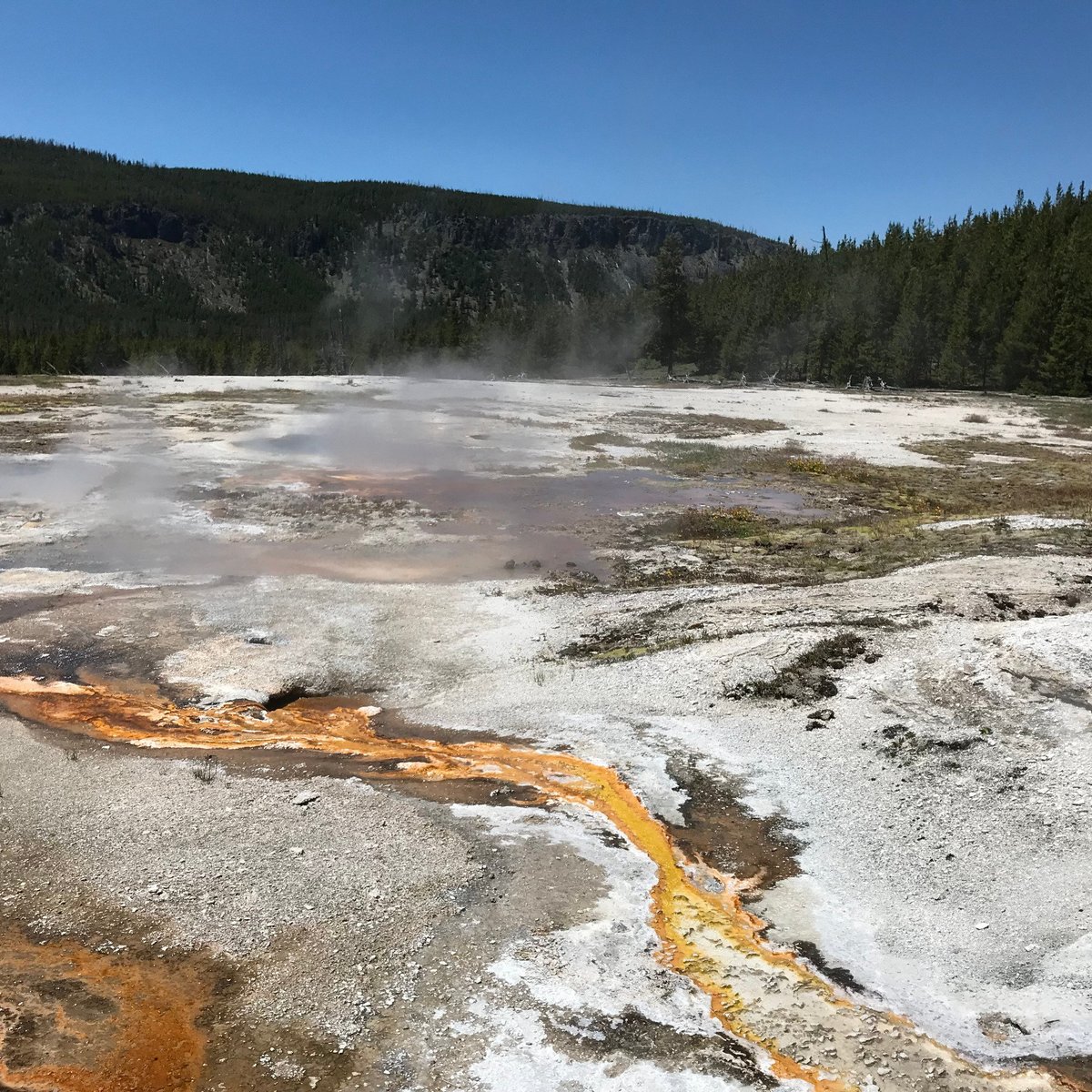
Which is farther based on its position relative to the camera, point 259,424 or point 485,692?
point 259,424

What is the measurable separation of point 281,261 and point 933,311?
14518 centimetres

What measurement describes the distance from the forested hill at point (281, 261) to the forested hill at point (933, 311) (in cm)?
1552

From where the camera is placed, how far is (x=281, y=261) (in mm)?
174375

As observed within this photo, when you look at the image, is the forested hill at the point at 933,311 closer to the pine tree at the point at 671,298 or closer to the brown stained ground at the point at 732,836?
the pine tree at the point at 671,298

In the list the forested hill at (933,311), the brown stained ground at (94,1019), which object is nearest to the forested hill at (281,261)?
the forested hill at (933,311)

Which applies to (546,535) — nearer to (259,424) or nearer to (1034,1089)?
(1034,1089)

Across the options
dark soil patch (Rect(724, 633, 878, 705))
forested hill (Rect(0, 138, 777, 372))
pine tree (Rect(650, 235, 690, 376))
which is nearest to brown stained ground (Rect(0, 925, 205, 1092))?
dark soil patch (Rect(724, 633, 878, 705))

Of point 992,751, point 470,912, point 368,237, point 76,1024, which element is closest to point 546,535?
point 992,751

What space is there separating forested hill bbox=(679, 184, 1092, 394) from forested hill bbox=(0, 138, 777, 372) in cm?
1552

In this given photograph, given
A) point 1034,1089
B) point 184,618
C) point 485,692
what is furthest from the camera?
point 184,618

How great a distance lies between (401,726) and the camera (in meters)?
9.27

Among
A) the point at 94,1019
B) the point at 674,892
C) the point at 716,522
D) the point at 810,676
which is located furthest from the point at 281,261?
the point at 94,1019

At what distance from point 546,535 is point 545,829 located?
1001 cm

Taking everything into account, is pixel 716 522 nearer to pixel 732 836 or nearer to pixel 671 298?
pixel 732 836
